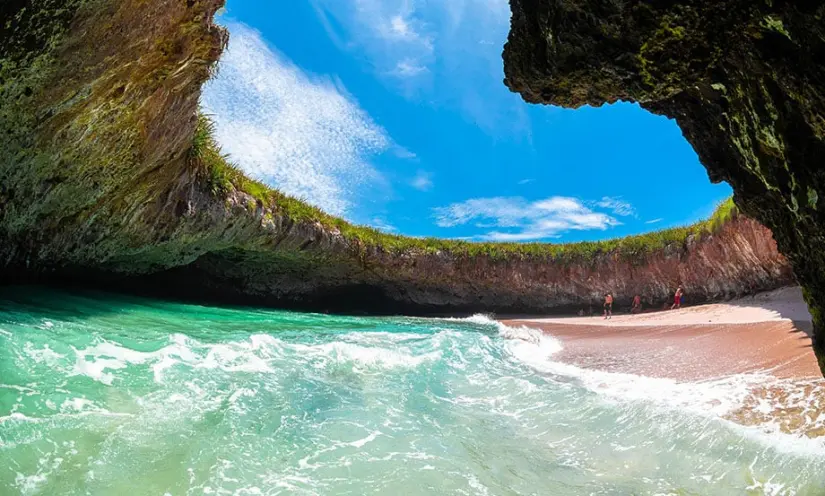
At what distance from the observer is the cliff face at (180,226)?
5520 millimetres

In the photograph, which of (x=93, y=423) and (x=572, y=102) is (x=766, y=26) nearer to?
(x=572, y=102)

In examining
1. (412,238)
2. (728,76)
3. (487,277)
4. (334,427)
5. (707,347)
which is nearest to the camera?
(728,76)

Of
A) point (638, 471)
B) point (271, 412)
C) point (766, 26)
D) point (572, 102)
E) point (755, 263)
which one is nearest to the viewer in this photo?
point (766, 26)

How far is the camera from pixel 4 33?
14.3 ft

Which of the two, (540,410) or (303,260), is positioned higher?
(303,260)

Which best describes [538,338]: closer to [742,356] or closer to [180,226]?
[742,356]

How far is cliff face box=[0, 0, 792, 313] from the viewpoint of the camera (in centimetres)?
552

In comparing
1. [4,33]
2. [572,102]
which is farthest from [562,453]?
[4,33]

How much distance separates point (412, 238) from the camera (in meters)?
20.5

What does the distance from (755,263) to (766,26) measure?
17020 mm

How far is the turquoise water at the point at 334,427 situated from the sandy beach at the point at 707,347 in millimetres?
753

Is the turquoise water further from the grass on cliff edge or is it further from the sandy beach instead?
the grass on cliff edge

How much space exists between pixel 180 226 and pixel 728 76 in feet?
36.7

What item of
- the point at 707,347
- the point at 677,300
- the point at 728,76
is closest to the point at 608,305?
the point at 677,300
